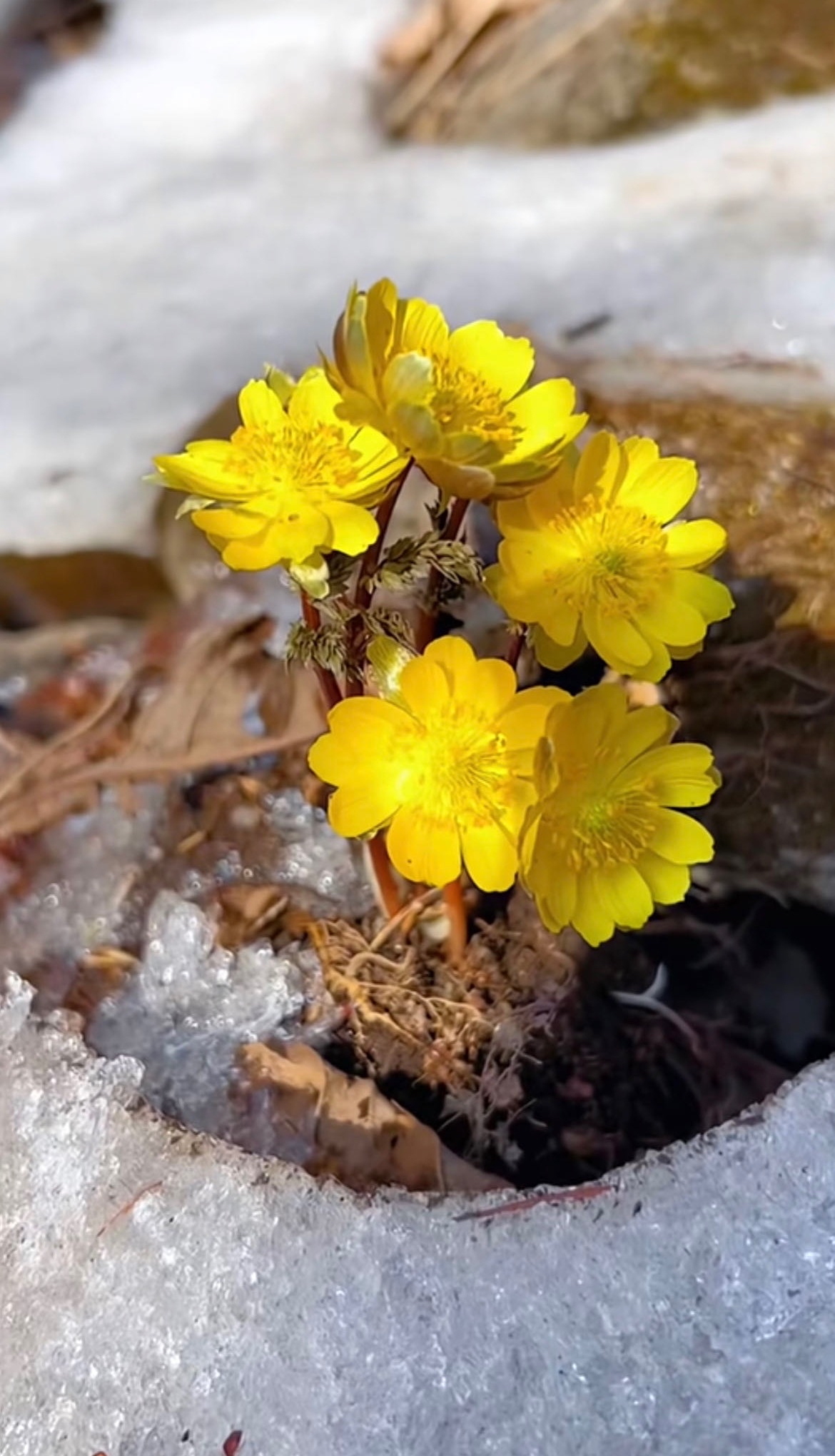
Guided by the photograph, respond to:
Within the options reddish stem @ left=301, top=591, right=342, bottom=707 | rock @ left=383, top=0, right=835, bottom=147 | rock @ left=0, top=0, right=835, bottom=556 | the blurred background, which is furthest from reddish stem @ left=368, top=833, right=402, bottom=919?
rock @ left=383, top=0, right=835, bottom=147

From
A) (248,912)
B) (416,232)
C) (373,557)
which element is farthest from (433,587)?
(416,232)

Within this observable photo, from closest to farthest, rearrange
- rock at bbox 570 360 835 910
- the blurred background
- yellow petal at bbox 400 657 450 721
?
1. yellow petal at bbox 400 657 450 721
2. rock at bbox 570 360 835 910
3. the blurred background

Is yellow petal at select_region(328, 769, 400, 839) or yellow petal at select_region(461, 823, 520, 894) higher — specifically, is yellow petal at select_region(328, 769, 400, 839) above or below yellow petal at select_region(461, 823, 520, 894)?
above

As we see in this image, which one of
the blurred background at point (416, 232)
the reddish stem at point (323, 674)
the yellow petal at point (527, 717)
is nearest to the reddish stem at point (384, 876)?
the reddish stem at point (323, 674)

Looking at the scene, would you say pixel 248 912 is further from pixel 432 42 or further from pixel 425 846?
pixel 432 42

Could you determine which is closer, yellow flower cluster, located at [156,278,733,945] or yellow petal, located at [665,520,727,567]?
yellow flower cluster, located at [156,278,733,945]

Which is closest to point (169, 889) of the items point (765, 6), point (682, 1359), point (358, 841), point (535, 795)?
point (358, 841)

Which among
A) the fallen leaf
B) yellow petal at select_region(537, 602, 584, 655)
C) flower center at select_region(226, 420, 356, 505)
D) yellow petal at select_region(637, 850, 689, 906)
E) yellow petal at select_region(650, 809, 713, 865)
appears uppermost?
flower center at select_region(226, 420, 356, 505)

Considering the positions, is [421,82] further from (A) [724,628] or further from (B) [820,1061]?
(B) [820,1061]

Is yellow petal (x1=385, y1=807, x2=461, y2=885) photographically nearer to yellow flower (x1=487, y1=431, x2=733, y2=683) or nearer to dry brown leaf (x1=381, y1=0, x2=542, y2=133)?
yellow flower (x1=487, y1=431, x2=733, y2=683)
